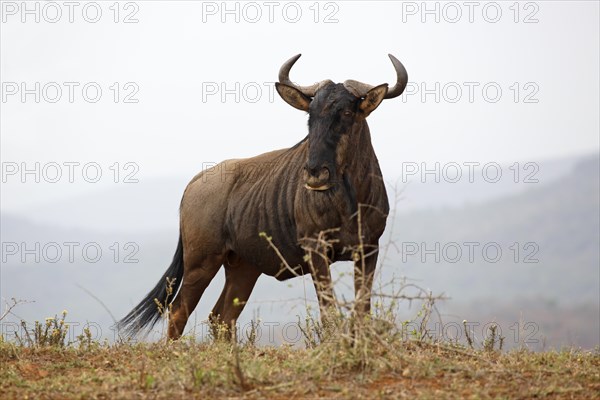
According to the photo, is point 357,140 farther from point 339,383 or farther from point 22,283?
point 22,283

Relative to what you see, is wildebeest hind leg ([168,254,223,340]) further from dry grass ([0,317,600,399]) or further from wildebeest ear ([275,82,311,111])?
dry grass ([0,317,600,399])

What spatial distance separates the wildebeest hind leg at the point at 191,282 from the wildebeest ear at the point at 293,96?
1.80 m

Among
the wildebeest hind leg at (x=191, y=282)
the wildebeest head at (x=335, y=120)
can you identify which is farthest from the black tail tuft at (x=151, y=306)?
the wildebeest head at (x=335, y=120)

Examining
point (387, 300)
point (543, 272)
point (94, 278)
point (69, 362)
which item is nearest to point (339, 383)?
point (387, 300)

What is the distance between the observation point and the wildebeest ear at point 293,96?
362 inches

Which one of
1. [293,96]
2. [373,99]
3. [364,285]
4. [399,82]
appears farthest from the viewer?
[293,96]

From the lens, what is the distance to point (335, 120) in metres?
8.64

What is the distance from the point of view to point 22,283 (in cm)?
15262

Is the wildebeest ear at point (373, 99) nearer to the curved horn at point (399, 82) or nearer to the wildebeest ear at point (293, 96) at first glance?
the curved horn at point (399, 82)

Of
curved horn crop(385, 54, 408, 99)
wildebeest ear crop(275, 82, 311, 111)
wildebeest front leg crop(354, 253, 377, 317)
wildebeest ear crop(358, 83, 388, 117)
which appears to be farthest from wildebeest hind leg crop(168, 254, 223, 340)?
curved horn crop(385, 54, 408, 99)

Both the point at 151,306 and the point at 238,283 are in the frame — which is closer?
the point at 238,283

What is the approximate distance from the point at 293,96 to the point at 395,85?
946 mm

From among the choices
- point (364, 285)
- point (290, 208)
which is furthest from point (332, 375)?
point (290, 208)

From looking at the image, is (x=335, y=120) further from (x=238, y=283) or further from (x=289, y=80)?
(x=238, y=283)
